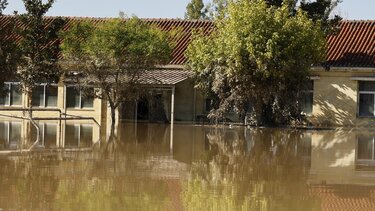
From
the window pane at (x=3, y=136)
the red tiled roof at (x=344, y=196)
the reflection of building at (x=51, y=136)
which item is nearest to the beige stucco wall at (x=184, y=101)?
the reflection of building at (x=51, y=136)

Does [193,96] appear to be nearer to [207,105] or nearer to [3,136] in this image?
[207,105]

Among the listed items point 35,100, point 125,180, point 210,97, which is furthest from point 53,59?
point 125,180

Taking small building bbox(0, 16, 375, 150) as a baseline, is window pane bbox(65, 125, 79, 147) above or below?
below

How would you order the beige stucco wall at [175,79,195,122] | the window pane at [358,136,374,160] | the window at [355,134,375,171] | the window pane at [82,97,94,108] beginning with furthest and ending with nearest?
the window pane at [82,97,94,108], the beige stucco wall at [175,79,195,122], the window pane at [358,136,374,160], the window at [355,134,375,171]

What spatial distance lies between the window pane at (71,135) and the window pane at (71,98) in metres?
8.10

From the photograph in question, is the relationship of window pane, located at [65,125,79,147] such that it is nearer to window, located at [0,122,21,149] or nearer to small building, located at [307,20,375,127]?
window, located at [0,122,21,149]

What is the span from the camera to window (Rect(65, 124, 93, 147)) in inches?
909

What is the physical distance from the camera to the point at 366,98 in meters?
37.2

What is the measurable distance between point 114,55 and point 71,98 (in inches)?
257

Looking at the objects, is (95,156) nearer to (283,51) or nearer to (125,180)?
(125,180)

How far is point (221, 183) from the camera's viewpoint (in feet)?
49.5

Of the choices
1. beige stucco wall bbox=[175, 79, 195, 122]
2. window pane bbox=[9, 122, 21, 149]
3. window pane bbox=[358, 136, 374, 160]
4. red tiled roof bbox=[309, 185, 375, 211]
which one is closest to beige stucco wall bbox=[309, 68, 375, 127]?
beige stucco wall bbox=[175, 79, 195, 122]

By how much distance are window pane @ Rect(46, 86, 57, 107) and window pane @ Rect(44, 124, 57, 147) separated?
30.3ft

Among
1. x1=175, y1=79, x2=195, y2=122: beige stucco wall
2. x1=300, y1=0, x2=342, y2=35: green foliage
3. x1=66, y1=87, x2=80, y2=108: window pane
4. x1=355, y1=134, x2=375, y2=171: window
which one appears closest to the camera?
x1=355, y1=134, x2=375, y2=171: window
